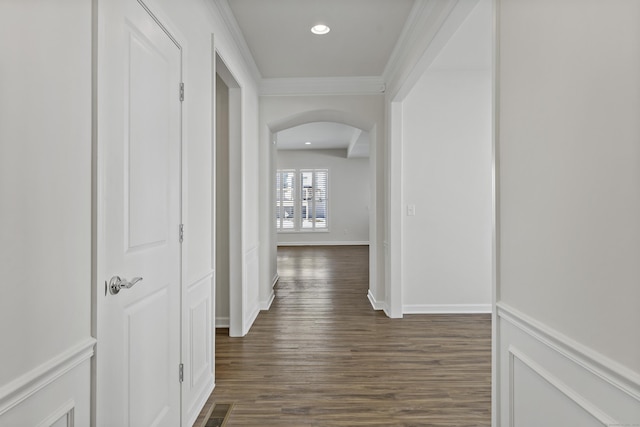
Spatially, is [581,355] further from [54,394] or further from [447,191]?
[447,191]

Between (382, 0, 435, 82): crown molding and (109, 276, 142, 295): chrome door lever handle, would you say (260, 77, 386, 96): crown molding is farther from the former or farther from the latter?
(109, 276, 142, 295): chrome door lever handle

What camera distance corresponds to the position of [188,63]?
6.45 ft

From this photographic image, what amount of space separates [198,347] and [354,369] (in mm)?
1191

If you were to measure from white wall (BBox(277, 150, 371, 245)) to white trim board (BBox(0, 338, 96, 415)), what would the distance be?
9657 millimetres

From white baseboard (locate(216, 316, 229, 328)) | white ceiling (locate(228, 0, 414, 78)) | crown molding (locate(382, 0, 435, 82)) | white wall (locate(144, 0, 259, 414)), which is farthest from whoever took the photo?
white baseboard (locate(216, 316, 229, 328))

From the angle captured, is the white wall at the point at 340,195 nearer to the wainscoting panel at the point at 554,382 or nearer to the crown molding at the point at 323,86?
the crown molding at the point at 323,86

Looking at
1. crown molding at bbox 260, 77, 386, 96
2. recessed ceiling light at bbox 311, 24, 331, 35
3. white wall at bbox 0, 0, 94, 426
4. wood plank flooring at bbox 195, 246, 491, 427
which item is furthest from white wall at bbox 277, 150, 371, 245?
white wall at bbox 0, 0, 94, 426

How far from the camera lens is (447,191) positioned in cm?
398

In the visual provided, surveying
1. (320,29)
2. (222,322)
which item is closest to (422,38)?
(320,29)

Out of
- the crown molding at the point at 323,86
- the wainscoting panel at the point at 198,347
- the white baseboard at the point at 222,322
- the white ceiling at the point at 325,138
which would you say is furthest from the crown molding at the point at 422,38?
the white ceiling at the point at 325,138

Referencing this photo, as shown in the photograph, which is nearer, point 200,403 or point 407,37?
point 200,403

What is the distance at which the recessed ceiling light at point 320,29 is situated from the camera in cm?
285

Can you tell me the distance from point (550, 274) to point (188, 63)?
81.0 inches

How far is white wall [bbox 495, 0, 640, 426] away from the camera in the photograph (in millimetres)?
863
